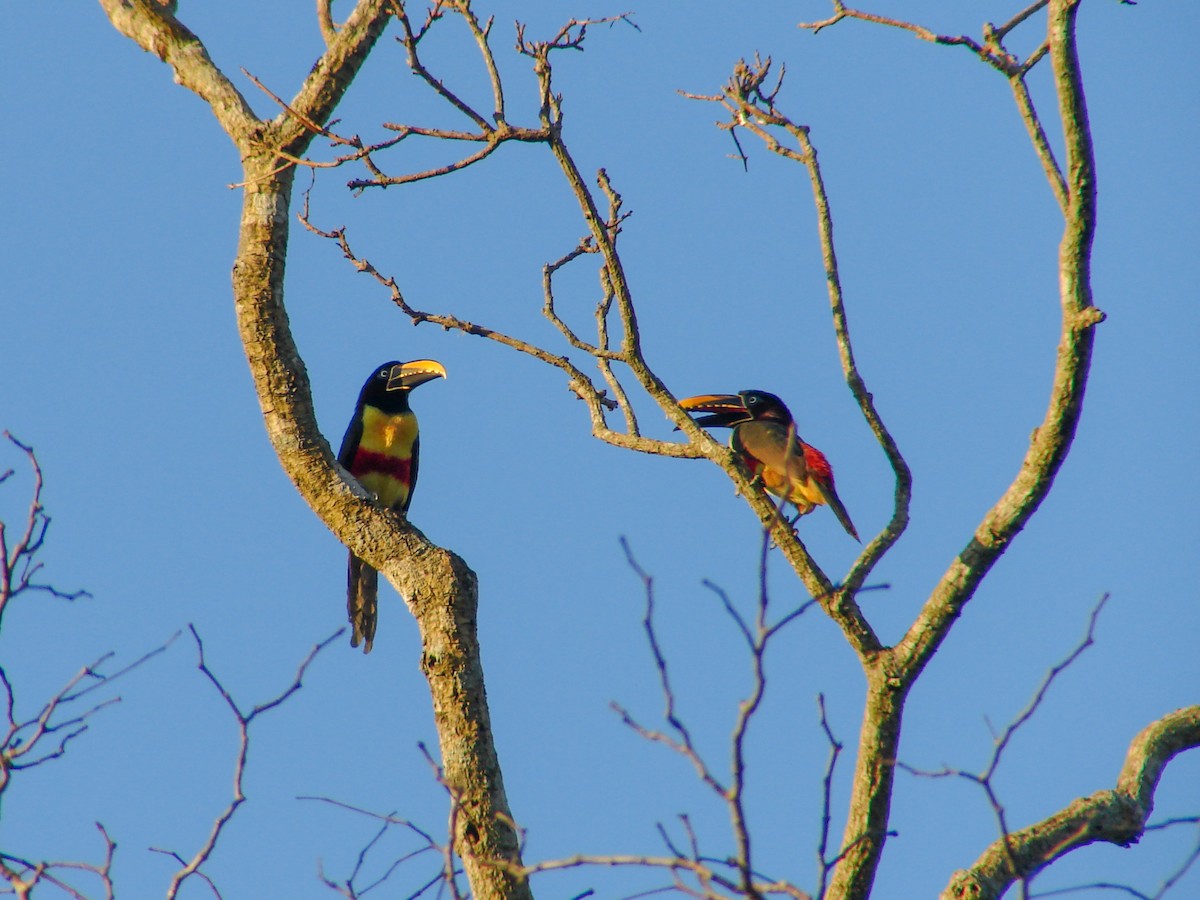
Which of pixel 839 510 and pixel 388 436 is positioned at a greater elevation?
pixel 388 436

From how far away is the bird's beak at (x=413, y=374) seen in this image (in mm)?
7859

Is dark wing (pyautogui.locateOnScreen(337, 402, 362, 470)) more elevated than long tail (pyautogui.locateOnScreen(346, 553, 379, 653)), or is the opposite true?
dark wing (pyautogui.locateOnScreen(337, 402, 362, 470))

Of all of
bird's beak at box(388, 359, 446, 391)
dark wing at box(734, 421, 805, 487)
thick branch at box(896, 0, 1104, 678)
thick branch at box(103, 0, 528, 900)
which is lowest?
thick branch at box(896, 0, 1104, 678)

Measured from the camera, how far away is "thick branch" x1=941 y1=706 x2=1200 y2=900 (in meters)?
3.58

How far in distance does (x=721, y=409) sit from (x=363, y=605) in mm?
2768

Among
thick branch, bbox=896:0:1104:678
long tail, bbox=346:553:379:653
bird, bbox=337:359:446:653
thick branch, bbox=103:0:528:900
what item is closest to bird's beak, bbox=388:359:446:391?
bird, bbox=337:359:446:653

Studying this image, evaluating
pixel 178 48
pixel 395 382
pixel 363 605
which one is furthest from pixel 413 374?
pixel 178 48

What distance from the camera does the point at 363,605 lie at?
6793 millimetres

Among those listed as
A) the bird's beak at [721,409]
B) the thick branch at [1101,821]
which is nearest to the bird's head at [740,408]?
the bird's beak at [721,409]

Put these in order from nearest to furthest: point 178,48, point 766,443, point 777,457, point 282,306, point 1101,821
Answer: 1. point 1101,821
2. point 282,306
3. point 178,48
4. point 777,457
5. point 766,443

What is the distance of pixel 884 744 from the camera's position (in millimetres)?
3645

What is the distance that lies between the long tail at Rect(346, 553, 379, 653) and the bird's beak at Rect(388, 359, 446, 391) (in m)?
1.50

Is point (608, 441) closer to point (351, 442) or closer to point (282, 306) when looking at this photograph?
point (282, 306)

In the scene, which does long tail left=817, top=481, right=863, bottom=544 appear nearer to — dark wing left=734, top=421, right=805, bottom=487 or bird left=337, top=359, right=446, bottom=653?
dark wing left=734, top=421, right=805, bottom=487
